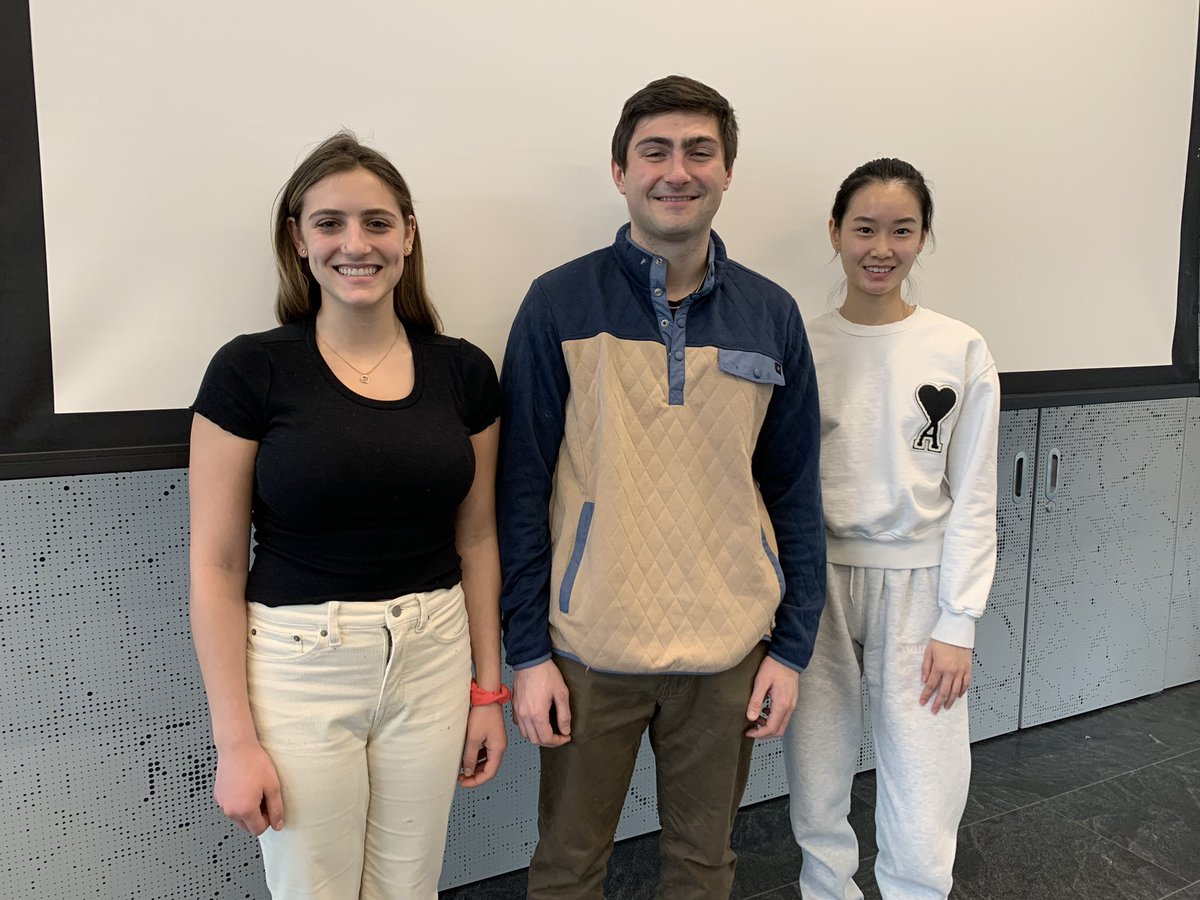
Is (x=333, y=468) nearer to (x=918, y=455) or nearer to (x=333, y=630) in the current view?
(x=333, y=630)

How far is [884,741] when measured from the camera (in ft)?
5.49

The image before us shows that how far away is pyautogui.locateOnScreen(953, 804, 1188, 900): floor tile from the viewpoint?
2.04 metres

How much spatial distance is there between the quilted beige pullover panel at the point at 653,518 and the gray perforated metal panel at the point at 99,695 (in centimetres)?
87

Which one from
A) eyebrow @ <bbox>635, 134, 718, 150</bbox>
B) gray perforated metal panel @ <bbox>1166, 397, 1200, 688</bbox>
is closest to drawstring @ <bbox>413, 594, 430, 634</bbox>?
eyebrow @ <bbox>635, 134, 718, 150</bbox>

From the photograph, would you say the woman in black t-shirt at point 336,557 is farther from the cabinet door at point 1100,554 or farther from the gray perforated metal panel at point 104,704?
the cabinet door at point 1100,554

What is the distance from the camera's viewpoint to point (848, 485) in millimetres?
1643

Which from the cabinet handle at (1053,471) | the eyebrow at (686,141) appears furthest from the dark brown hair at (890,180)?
the cabinet handle at (1053,471)

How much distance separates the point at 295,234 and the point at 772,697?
110 centimetres

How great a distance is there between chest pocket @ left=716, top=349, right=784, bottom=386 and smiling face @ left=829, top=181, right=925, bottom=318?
1.18 ft

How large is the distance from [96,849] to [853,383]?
1781 mm

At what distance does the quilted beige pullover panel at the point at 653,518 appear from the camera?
1331mm

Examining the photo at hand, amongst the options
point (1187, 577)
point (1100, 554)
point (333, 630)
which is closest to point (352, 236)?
point (333, 630)

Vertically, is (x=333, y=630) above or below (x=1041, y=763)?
above

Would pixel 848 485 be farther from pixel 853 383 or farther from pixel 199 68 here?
pixel 199 68
